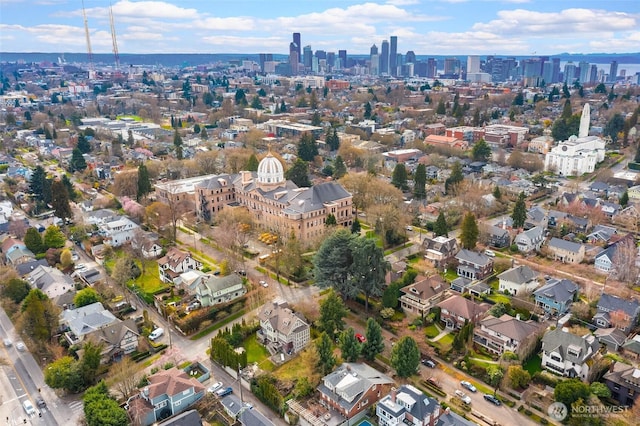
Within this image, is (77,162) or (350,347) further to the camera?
(77,162)

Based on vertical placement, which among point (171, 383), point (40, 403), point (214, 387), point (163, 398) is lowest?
point (40, 403)

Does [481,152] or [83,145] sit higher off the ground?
[83,145]

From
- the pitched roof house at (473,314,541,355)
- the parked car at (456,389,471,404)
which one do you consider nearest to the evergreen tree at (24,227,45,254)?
the parked car at (456,389,471,404)

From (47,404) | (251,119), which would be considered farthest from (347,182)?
(251,119)

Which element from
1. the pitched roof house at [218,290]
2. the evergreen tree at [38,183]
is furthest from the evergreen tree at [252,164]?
the pitched roof house at [218,290]

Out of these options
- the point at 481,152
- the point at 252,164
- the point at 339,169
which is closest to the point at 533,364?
the point at 339,169

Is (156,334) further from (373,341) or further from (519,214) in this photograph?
(519,214)

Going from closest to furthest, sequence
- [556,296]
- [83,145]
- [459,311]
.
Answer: [459,311] < [556,296] < [83,145]
